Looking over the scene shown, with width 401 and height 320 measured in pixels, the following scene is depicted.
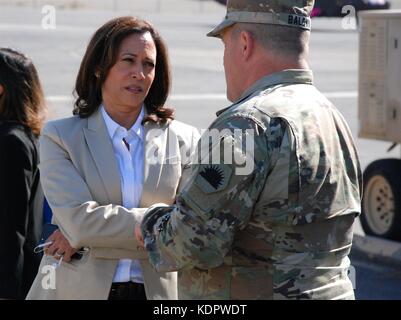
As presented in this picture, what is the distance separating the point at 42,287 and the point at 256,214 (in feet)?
4.26

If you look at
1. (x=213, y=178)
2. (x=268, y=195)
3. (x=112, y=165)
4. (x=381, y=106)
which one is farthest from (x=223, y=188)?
(x=381, y=106)

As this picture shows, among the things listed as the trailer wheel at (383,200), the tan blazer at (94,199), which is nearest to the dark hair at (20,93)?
the tan blazer at (94,199)

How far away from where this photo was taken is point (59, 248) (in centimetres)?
407

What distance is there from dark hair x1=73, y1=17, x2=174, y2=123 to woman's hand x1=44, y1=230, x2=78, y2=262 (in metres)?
0.52

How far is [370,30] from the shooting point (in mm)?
8641

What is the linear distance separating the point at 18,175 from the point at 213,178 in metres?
1.95

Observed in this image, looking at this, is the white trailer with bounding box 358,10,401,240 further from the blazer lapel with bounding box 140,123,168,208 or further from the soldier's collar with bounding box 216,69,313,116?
the soldier's collar with bounding box 216,69,313,116

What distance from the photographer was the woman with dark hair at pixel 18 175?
4.78 metres

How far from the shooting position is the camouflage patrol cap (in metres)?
3.20

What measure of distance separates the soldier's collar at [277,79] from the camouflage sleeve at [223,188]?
173 millimetres

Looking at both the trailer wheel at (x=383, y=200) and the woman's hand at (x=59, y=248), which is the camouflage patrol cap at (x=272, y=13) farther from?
the trailer wheel at (x=383, y=200)

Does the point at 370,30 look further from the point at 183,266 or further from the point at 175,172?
the point at 183,266

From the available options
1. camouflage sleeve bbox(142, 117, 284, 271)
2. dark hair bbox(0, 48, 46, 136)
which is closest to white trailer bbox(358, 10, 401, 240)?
dark hair bbox(0, 48, 46, 136)

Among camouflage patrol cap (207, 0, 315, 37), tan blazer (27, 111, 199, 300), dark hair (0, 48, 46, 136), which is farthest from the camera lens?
dark hair (0, 48, 46, 136)
